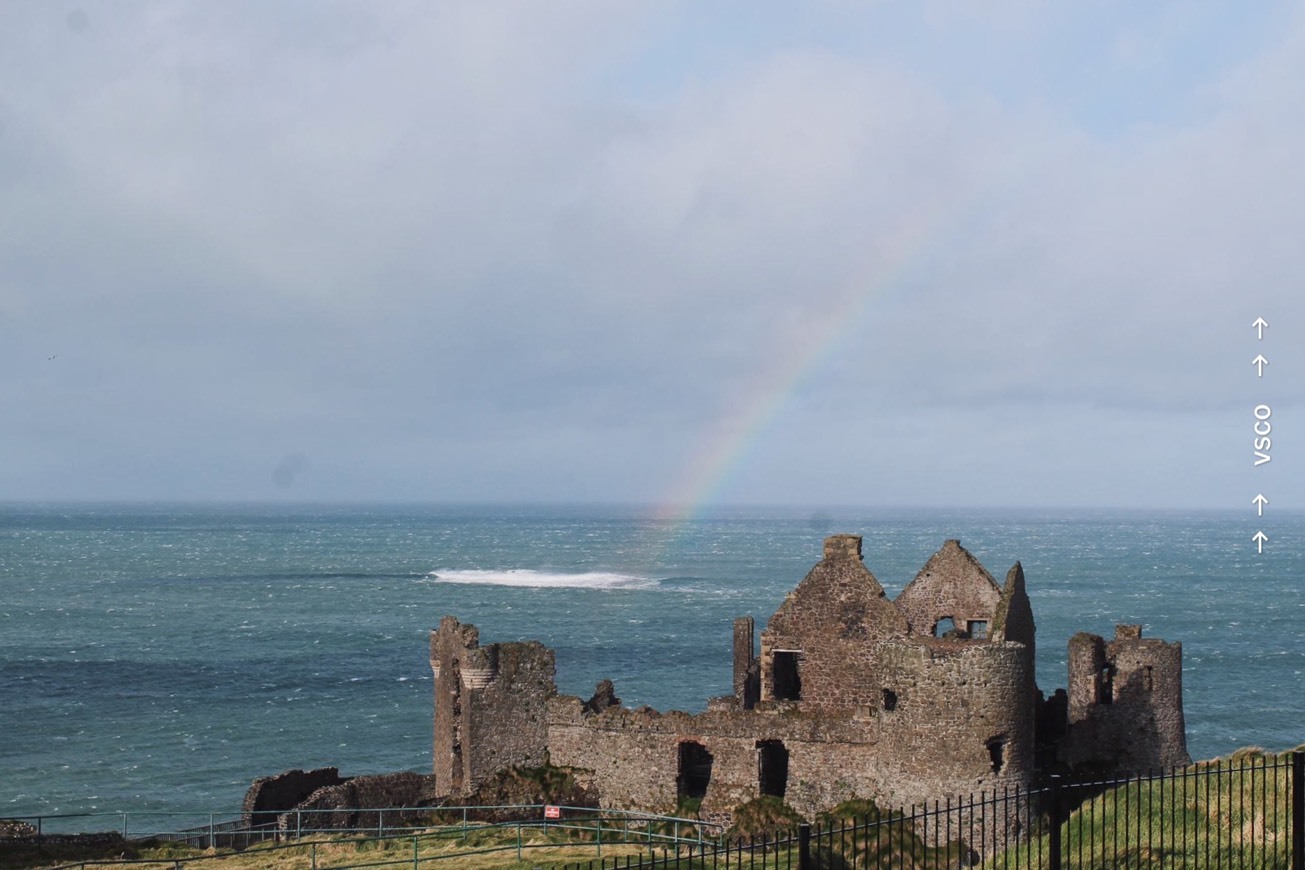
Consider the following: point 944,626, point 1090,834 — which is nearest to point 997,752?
point 1090,834

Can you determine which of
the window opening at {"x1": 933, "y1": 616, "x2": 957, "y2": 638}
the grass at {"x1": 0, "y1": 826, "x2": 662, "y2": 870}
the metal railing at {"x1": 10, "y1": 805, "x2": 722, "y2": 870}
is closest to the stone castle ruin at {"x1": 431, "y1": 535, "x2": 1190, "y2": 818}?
the window opening at {"x1": 933, "y1": 616, "x2": 957, "y2": 638}

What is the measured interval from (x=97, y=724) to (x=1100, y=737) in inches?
2155

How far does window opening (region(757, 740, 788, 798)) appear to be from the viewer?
99.5ft

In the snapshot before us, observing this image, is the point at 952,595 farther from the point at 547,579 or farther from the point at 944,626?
the point at 547,579

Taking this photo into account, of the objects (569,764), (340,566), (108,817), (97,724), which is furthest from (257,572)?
(569,764)

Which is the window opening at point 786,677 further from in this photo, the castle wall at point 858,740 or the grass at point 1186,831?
the grass at point 1186,831

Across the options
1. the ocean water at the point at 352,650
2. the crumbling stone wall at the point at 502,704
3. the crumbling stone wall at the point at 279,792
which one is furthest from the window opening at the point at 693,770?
the ocean water at the point at 352,650

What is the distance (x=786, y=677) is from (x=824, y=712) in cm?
362

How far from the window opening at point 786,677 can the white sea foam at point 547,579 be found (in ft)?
383

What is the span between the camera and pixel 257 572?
577 feet

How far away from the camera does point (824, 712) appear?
3073cm

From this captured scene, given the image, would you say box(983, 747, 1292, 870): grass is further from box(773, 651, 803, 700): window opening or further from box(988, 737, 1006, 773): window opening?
box(773, 651, 803, 700): window opening

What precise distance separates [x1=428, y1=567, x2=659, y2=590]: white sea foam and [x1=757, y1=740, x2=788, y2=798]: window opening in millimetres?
119842

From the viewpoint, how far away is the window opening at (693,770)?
103ft
